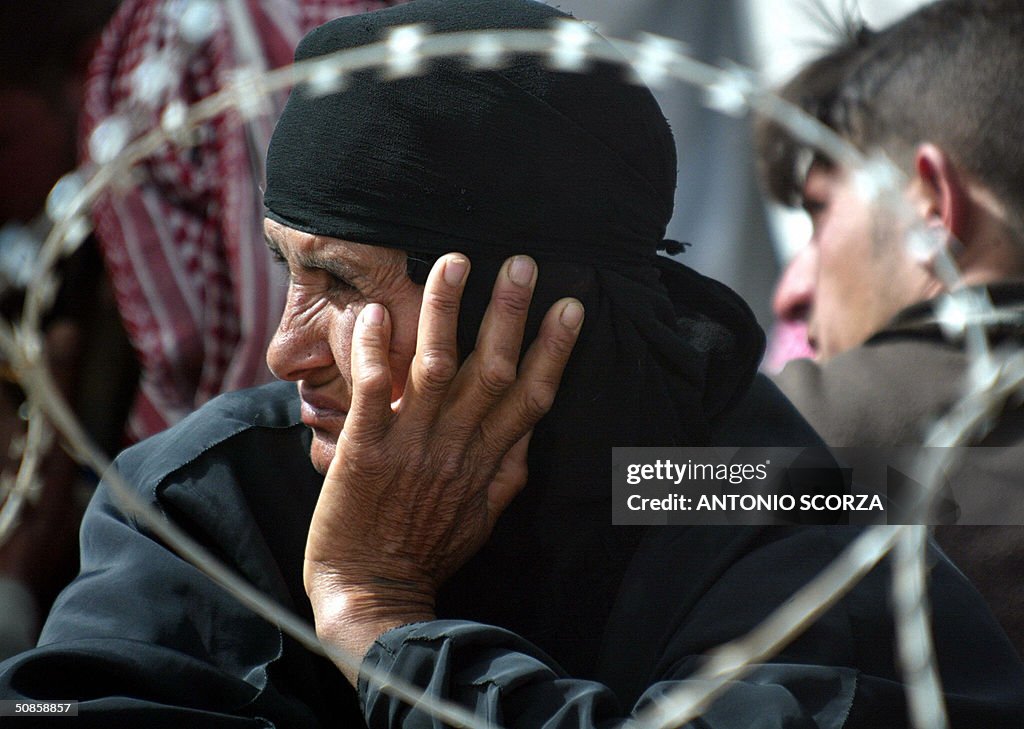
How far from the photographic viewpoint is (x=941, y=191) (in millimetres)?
2135

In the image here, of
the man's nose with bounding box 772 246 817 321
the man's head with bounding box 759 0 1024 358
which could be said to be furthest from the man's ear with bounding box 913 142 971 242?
the man's nose with bounding box 772 246 817 321

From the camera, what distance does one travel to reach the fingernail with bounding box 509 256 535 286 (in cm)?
155

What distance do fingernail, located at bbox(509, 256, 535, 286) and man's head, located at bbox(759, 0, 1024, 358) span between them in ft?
2.43

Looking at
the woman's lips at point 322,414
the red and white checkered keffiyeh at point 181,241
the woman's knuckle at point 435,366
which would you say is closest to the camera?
the woman's knuckle at point 435,366

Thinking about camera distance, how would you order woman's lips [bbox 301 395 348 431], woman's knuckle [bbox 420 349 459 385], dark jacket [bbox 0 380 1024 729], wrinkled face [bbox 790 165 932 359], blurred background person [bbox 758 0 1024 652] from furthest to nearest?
wrinkled face [bbox 790 165 932 359]
blurred background person [bbox 758 0 1024 652]
woman's lips [bbox 301 395 348 431]
woman's knuckle [bbox 420 349 459 385]
dark jacket [bbox 0 380 1024 729]

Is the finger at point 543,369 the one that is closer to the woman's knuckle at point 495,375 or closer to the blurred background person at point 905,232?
the woman's knuckle at point 495,375

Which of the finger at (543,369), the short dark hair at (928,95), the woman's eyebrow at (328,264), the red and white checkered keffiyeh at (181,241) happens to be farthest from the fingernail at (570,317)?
the red and white checkered keffiyeh at (181,241)

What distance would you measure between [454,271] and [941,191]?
104 centimetres

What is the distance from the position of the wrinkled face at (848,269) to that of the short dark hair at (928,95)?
0.28ft

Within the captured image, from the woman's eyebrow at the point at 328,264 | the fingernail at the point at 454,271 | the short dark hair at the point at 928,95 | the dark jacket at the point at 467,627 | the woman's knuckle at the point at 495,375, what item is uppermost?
the short dark hair at the point at 928,95

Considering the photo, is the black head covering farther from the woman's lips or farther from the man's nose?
the man's nose

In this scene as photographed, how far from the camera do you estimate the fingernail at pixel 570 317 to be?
5.14ft

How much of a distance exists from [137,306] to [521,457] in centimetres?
120

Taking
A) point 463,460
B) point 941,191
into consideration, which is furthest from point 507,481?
point 941,191
